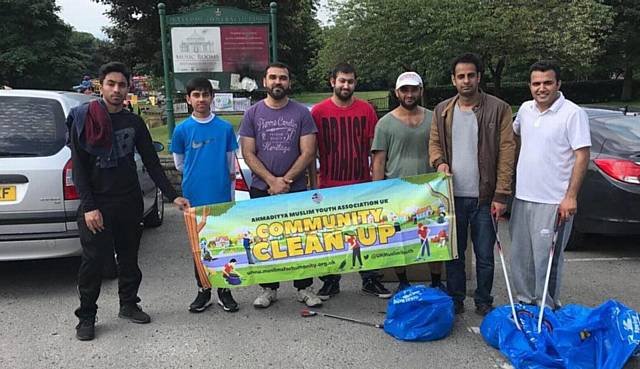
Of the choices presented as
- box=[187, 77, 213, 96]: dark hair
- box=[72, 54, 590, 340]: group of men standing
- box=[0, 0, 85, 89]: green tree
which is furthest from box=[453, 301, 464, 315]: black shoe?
box=[0, 0, 85, 89]: green tree

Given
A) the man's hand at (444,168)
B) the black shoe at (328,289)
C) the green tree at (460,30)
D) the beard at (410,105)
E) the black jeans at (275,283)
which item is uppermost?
the green tree at (460,30)

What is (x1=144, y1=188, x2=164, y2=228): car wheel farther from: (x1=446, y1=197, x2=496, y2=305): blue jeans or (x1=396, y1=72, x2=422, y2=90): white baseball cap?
(x1=446, y1=197, x2=496, y2=305): blue jeans

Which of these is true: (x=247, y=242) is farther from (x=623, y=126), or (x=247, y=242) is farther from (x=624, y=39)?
(x=624, y=39)

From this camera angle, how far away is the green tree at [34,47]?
3303 cm

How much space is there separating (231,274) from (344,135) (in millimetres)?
1309

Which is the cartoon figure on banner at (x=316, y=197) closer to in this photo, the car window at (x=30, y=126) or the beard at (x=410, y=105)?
the beard at (x=410, y=105)

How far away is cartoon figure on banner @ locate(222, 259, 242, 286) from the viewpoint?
3920 mm

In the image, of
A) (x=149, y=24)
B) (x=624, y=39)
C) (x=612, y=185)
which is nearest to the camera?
(x=612, y=185)

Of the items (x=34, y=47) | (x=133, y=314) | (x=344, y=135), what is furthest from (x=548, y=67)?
(x=34, y=47)

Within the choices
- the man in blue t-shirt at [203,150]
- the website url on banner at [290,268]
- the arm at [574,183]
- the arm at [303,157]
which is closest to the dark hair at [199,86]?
the man in blue t-shirt at [203,150]

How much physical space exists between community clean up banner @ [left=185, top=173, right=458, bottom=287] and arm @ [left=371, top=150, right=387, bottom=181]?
172 millimetres

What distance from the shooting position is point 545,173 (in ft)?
11.6

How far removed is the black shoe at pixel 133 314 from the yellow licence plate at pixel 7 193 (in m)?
1.17

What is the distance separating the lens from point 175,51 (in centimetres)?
930
